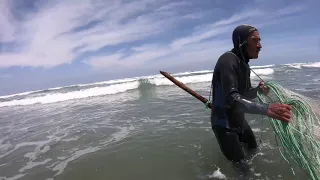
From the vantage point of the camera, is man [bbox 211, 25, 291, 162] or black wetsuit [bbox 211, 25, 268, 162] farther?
A: black wetsuit [bbox 211, 25, 268, 162]

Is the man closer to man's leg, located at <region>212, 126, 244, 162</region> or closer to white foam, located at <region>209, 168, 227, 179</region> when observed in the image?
man's leg, located at <region>212, 126, 244, 162</region>

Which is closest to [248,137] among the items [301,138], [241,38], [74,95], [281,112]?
[301,138]

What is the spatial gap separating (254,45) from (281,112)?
1.23m

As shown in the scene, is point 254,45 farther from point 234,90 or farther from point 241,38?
point 234,90

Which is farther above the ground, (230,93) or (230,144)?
(230,93)

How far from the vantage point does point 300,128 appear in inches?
137

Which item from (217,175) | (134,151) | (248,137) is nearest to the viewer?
(217,175)

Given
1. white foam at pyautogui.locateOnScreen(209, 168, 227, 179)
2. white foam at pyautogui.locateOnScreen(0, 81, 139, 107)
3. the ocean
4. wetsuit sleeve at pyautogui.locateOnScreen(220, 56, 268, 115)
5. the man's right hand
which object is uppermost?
wetsuit sleeve at pyautogui.locateOnScreen(220, 56, 268, 115)

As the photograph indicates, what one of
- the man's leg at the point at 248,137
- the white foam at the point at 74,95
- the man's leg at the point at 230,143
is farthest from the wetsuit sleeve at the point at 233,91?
the white foam at the point at 74,95

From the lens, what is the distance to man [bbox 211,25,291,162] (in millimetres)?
3359

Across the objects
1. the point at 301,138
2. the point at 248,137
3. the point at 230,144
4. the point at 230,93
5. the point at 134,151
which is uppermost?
the point at 230,93

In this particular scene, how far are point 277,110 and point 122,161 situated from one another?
3.80 m

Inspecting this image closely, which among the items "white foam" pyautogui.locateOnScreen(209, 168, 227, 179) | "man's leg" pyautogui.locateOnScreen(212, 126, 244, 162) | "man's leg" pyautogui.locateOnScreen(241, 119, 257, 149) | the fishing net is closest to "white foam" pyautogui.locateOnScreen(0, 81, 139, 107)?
"man's leg" pyautogui.locateOnScreen(241, 119, 257, 149)

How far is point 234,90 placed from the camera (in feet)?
11.1
